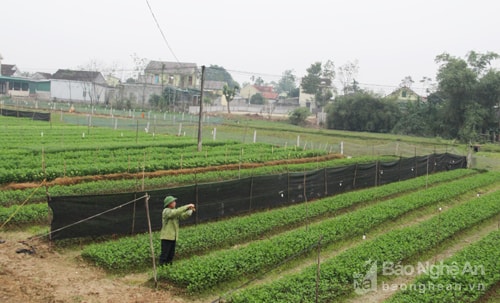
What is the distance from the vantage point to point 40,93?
89.6 m

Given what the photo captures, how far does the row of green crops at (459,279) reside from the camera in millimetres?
9969

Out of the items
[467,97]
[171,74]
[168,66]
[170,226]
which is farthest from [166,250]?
[168,66]

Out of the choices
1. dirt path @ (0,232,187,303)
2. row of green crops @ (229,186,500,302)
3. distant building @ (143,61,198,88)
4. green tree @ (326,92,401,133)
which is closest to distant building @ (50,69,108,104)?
distant building @ (143,61,198,88)

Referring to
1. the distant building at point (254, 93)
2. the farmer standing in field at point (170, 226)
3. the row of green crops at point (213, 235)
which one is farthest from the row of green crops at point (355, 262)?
the distant building at point (254, 93)

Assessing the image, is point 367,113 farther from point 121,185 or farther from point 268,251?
point 268,251

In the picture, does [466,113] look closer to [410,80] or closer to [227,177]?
[227,177]

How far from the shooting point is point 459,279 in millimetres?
10867

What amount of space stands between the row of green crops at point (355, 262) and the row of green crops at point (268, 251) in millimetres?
1017

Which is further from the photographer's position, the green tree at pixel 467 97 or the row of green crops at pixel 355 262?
the green tree at pixel 467 97

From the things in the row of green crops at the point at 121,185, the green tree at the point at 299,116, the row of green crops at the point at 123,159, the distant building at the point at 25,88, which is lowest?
the row of green crops at the point at 121,185

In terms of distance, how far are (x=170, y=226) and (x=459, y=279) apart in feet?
21.7

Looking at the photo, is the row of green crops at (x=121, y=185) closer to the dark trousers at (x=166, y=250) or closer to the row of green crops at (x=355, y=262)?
the dark trousers at (x=166, y=250)

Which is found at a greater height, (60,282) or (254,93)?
(254,93)

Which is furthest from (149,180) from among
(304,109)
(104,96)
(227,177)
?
(104,96)
